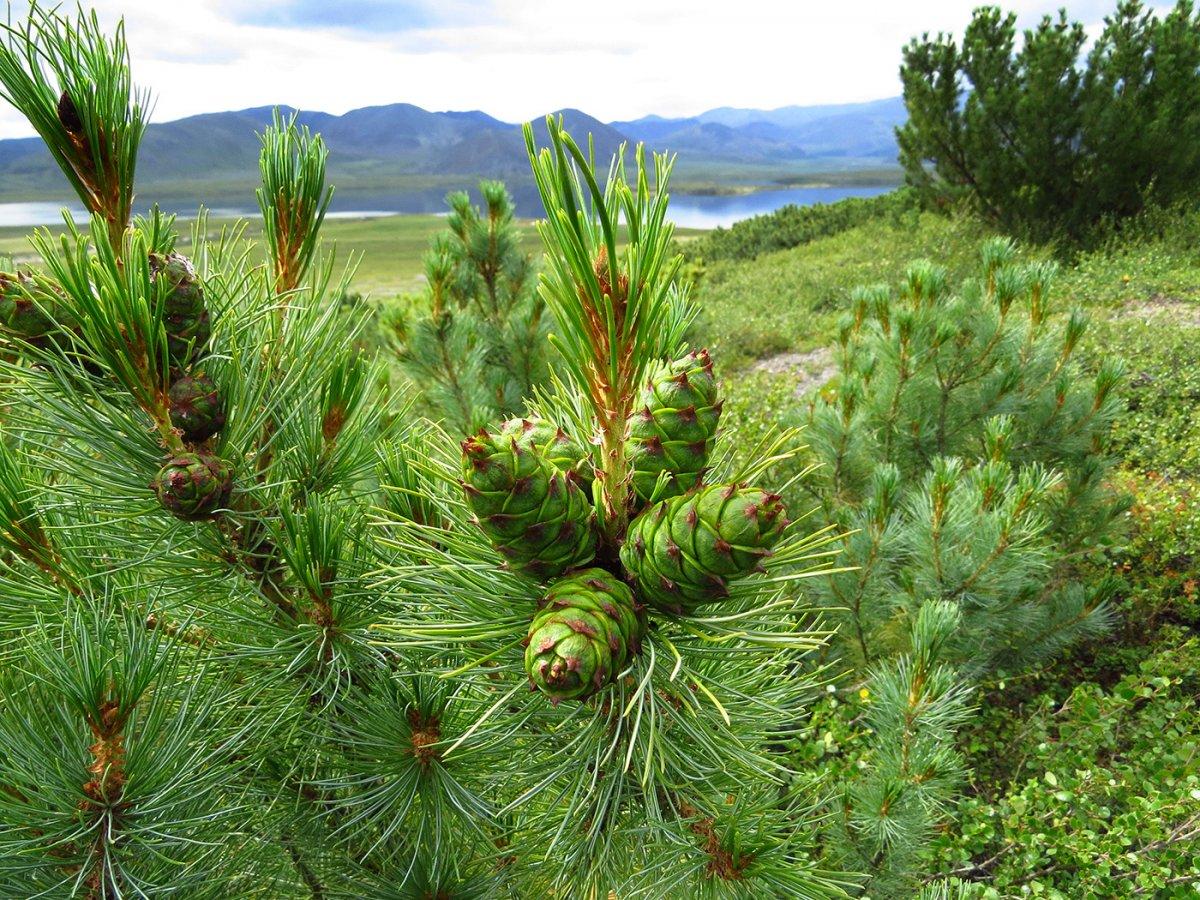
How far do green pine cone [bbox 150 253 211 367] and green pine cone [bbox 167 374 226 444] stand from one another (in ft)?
0.15

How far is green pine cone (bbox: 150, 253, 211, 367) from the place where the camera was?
86 cm

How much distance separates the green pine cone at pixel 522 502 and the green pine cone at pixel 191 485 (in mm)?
385

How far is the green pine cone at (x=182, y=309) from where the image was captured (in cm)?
86

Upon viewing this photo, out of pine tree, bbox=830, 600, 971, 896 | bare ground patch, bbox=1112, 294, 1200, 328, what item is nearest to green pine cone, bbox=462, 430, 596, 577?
pine tree, bbox=830, 600, 971, 896

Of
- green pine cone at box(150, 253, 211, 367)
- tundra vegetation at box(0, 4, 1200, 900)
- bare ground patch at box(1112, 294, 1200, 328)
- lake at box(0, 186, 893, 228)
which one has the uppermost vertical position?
lake at box(0, 186, 893, 228)

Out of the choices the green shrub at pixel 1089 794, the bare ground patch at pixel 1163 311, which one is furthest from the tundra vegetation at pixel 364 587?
the bare ground patch at pixel 1163 311

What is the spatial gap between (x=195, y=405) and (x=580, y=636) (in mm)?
587

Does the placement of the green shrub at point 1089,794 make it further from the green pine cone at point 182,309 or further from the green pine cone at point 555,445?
the green pine cone at point 182,309

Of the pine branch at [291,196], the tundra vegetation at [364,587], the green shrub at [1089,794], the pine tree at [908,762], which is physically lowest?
the green shrub at [1089,794]

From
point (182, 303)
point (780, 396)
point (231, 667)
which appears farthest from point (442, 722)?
point (780, 396)

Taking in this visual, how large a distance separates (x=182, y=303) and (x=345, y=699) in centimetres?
60

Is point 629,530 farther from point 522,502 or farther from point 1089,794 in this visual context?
point 1089,794

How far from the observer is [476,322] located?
392cm

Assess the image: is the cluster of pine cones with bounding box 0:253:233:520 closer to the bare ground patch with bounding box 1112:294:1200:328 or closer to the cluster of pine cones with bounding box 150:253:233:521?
the cluster of pine cones with bounding box 150:253:233:521
